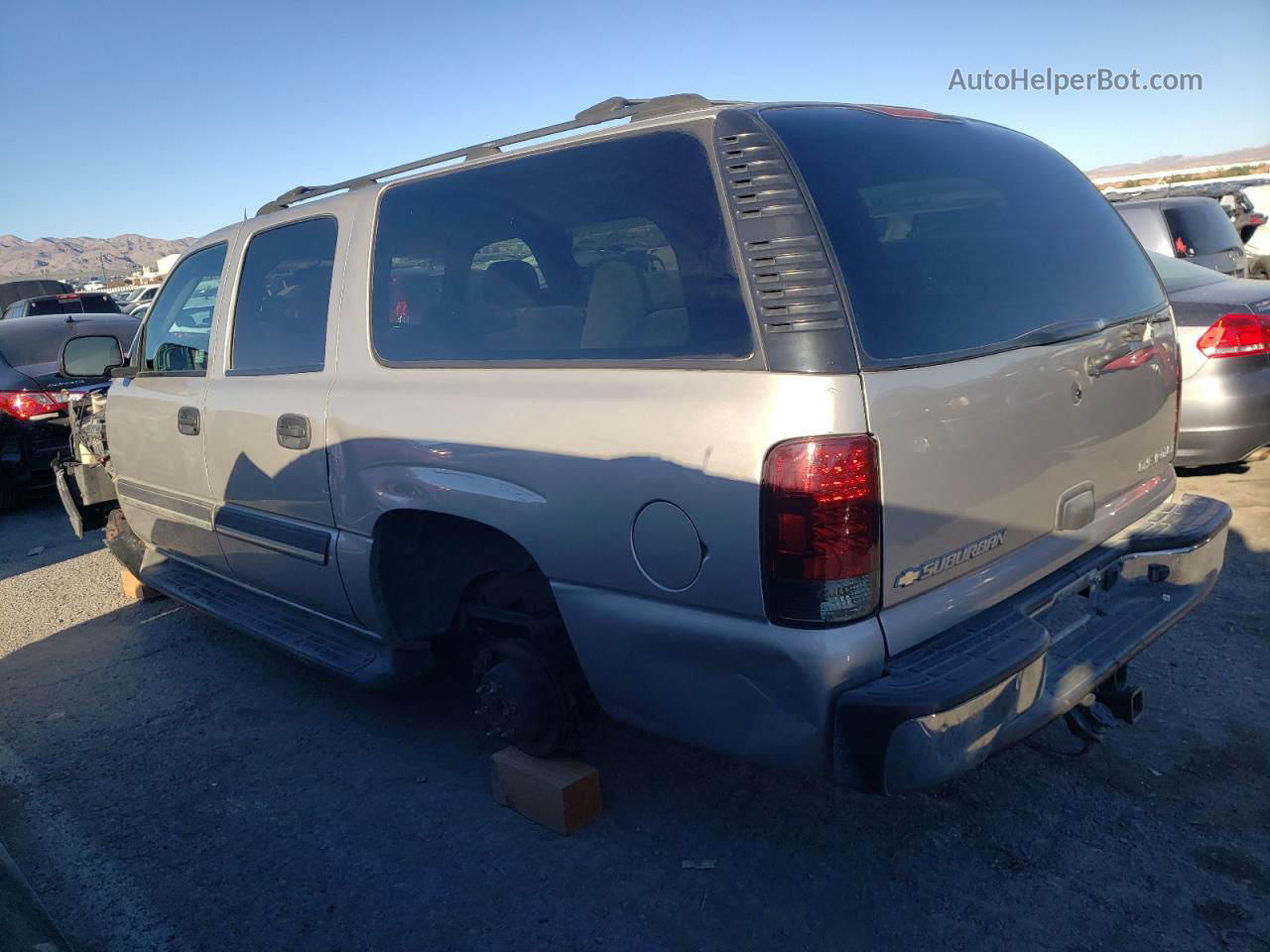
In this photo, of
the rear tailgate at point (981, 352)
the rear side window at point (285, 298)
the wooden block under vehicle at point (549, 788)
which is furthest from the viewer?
the rear side window at point (285, 298)

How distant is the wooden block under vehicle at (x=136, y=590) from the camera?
5.57 m

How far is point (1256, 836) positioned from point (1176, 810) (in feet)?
0.67

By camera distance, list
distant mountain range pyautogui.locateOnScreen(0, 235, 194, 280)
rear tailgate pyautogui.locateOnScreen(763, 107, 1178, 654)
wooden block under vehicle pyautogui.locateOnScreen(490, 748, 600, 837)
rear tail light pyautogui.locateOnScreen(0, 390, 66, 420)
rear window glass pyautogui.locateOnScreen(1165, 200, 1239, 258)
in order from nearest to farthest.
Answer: rear tailgate pyautogui.locateOnScreen(763, 107, 1178, 654), wooden block under vehicle pyautogui.locateOnScreen(490, 748, 600, 837), rear tail light pyautogui.locateOnScreen(0, 390, 66, 420), rear window glass pyautogui.locateOnScreen(1165, 200, 1239, 258), distant mountain range pyautogui.locateOnScreen(0, 235, 194, 280)

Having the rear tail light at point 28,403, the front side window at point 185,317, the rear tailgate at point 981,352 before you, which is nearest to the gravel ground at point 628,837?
the rear tailgate at point 981,352

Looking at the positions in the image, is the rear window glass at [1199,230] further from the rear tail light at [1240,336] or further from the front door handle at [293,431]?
the front door handle at [293,431]

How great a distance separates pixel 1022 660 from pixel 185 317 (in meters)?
4.05

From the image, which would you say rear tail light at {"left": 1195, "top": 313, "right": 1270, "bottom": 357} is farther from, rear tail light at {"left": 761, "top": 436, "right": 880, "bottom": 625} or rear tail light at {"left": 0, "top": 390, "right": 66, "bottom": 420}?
rear tail light at {"left": 0, "top": 390, "right": 66, "bottom": 420}

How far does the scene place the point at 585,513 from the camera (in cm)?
245

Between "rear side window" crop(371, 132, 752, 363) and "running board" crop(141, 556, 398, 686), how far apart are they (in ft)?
3.74

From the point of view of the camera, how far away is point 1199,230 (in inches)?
328

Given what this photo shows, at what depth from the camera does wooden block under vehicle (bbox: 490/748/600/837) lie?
2898 mm

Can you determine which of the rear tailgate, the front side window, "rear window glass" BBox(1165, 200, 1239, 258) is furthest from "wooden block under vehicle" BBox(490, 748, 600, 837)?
"rear window glass" BBox(1165, 200, 1239, 258)

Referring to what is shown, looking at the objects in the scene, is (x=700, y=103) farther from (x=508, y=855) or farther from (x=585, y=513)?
(x=508, y=855)

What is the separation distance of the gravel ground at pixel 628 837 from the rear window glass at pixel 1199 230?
17.2 feet
